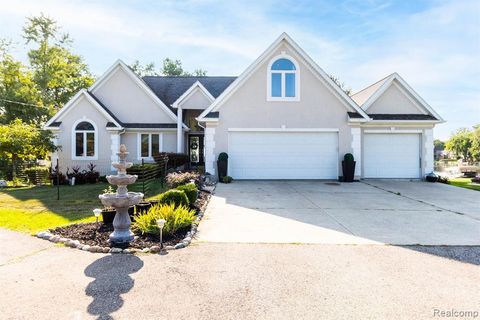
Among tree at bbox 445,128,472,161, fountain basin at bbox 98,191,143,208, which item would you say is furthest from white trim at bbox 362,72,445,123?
tree at bbox 445,128,472,161

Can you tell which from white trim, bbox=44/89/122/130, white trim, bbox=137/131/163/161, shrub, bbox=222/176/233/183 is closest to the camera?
shrub, bbox=222/176/233/183

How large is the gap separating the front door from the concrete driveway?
8135 mm

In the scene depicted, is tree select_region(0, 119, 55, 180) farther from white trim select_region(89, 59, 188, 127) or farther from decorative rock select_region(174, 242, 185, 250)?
decorative rock select_region(174, 242, 185, 250)

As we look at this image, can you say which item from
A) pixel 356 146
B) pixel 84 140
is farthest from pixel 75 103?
pixel 356 146

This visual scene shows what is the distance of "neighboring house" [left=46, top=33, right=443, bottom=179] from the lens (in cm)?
1475

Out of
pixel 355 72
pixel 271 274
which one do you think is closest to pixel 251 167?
pixel 271 274

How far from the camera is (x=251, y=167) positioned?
1495 centimetres

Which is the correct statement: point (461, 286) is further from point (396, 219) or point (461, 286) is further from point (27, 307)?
point (27, 307)

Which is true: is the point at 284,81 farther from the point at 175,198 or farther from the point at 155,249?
the point at 155,249

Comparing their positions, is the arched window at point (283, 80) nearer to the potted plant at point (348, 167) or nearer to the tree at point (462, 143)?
the potted plant at point (348, 167)

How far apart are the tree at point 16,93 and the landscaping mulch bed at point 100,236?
29.0 meters

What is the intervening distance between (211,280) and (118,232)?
2.49 m

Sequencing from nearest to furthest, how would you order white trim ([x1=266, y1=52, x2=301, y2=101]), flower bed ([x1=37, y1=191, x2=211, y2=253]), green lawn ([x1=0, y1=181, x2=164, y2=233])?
flower bed ([x1=37, y1=191, x2=211, y2=253]) → green lawn ([x1=0, y1=181, x2=164, y2=233]) → white trim ([x1=266, y1=52, x2=301, y2=101])

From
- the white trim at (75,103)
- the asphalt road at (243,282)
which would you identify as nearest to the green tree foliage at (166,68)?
the white trim at (75,103)
